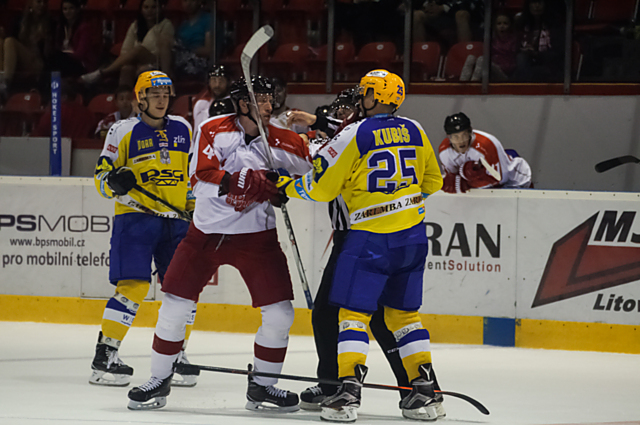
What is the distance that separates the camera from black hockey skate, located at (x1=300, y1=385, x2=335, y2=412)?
3.81m

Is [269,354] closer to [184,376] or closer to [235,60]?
[184,376]

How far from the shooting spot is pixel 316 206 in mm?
5895

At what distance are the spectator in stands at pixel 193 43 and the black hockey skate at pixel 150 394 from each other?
440 cm

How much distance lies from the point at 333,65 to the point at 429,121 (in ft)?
3.66

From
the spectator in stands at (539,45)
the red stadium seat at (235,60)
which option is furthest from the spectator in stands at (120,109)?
the spectator in stands at (539,45)

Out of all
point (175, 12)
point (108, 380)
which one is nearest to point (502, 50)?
point (175, 12)

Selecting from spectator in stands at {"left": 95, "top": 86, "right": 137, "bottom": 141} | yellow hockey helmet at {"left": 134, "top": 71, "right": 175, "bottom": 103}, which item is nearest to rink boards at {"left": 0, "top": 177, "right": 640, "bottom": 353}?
spectator in stands at {"left": 95, "top": 86, "right": 137, "bottom": 141}

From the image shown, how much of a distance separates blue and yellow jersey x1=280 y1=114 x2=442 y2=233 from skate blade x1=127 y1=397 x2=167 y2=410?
103 cm

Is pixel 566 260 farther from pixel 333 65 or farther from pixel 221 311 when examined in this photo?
pixel 333 65

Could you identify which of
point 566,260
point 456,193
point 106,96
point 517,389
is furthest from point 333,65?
point 517,389

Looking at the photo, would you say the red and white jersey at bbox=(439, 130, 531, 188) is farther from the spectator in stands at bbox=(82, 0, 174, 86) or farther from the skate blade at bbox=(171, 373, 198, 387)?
the spectator in stands at bbox=(82, 0, 174, 86)

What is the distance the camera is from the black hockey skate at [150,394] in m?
3.64

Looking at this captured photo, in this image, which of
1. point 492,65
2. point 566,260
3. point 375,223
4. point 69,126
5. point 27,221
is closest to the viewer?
point 375,223

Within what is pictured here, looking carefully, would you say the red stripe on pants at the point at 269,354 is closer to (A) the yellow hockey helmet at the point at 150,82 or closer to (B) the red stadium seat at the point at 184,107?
(A) the yellow hockey helmet at the point at 150,82
